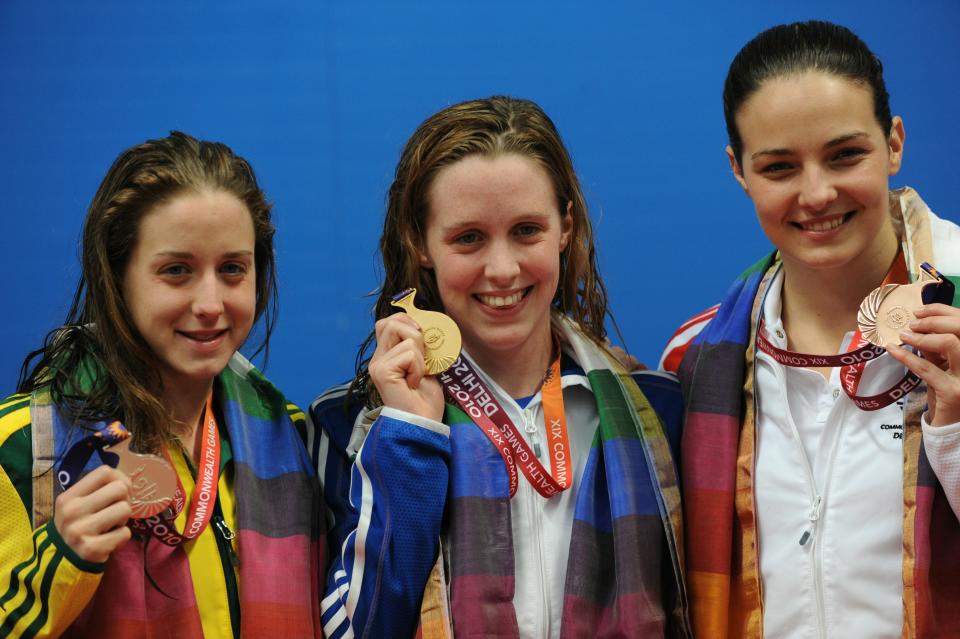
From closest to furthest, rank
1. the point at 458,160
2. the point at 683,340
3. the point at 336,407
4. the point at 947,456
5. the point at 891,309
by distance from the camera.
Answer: the point at 947,456, the point at 891,309, the point at 458,160, the point at 336,407, the point at 683,340

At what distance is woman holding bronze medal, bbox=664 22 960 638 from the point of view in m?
2.03

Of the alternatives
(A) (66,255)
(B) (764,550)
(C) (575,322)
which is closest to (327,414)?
(C) (575,322)

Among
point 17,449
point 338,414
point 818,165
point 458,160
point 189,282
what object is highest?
point 458,160

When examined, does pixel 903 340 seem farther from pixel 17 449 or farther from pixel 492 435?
pixel 17 449

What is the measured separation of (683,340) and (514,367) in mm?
532

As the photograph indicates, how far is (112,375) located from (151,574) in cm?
39

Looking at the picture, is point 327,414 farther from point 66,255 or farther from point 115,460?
point 66,255

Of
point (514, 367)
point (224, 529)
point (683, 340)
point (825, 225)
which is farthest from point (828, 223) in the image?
point (224, 529)

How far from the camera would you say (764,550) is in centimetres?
219

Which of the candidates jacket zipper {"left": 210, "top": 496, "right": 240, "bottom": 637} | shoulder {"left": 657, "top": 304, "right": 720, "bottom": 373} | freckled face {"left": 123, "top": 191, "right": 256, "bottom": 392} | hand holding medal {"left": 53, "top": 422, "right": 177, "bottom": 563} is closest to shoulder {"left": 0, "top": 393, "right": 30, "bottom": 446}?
hand holding medal {"left": 53, "top": 422, "right": 177, "bottom": 563}

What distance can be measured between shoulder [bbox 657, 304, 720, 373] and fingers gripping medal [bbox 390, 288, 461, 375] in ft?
2.13

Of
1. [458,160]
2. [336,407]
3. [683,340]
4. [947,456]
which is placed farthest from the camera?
[683,340]

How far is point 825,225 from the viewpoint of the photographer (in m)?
2.18

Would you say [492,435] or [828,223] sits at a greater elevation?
[828,223]
